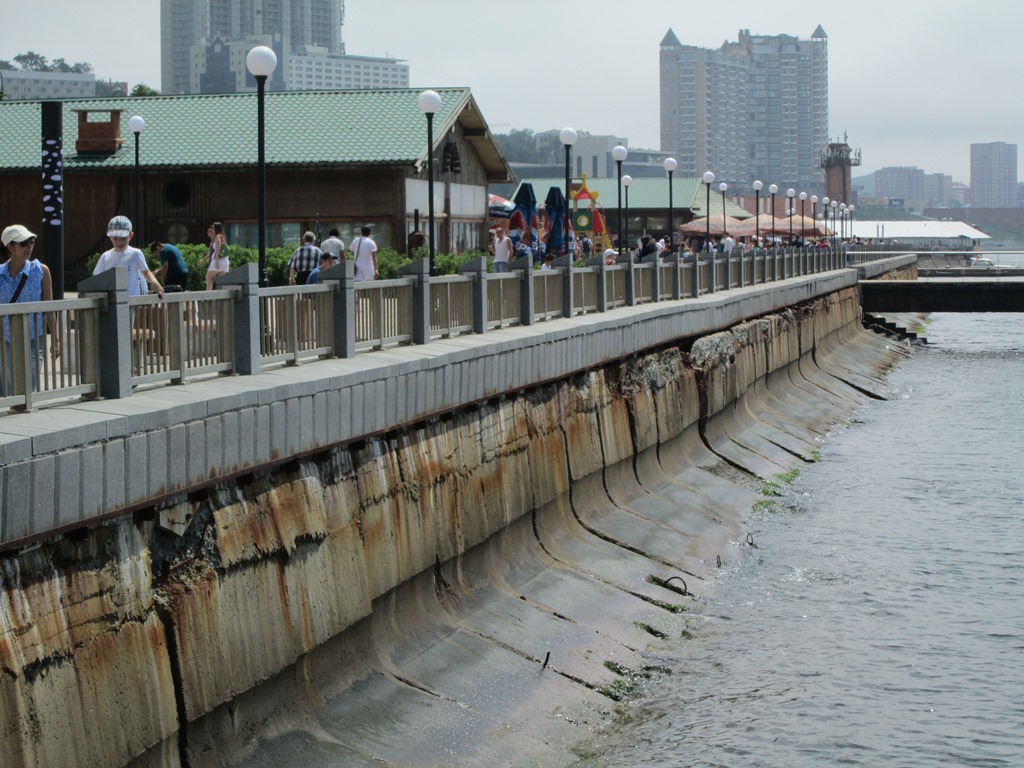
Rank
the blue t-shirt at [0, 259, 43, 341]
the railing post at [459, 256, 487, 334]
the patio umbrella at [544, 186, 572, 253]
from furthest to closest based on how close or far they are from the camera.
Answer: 1. the patio umbrella at [544, 186, 572, 253]
2. the railing post at [459, 256, 487, 334]
3. the blue t-shirt at [0, 259, 43, 341]

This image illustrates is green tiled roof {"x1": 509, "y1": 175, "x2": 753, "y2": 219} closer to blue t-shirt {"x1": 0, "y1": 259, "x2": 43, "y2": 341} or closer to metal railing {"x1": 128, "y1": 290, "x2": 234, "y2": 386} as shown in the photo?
metal railing {"x1": 128, "y1": 290, "x2": 234, "y2": 386}

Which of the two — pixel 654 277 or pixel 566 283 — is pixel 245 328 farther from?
pixel 654 277

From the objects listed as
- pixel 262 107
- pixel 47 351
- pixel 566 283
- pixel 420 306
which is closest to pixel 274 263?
pixel 566 283

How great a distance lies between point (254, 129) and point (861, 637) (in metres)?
26.9

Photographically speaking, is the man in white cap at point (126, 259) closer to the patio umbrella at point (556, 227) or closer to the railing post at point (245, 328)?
the railing post at point (245, 328)

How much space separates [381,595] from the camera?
13.3 metres

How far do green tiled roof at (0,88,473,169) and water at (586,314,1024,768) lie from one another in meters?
14.2

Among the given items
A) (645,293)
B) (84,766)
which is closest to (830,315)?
(645,293)

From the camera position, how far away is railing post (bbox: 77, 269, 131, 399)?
10.7 meters

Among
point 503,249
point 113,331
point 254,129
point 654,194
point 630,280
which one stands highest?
point 654,194

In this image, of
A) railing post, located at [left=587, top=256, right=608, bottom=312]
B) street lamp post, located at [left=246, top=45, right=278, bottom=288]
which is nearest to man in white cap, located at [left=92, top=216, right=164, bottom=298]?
street lamp post, located at [left=246, top=45, right=278, bottom=288]

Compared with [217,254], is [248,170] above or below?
above

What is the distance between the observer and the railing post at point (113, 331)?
35.2ft

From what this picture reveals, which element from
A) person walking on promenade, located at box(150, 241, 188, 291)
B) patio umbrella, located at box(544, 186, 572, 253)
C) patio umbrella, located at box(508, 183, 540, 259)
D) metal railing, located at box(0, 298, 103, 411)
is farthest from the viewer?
patio umbrella, located at box(544, 186, 572, 253)
